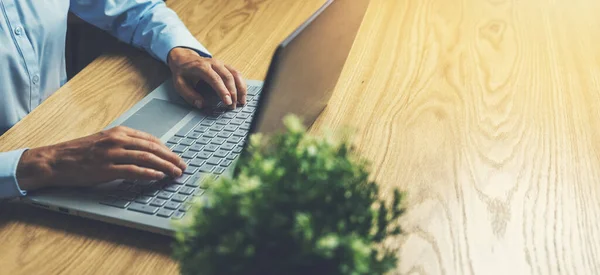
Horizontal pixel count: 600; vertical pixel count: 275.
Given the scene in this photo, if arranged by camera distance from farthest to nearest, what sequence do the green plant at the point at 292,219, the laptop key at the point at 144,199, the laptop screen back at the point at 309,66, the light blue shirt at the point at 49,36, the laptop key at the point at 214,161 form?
the light blue shirt at the point at 49,36 < the laptop key at the point at 214,161 < the laptop key at the point at 144,199 < the laptop screen back at the point at 309,66 < the green plant at the point at 292,219

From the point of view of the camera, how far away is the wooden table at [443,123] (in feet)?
2.44

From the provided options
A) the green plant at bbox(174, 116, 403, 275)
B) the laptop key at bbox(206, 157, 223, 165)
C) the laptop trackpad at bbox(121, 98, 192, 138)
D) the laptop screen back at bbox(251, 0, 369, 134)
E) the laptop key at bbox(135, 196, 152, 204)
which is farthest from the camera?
the laptop trackpad at bbox(121, 98, 192, 138)

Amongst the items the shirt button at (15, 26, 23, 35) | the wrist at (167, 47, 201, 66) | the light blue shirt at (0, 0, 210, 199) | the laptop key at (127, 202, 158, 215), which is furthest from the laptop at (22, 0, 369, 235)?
the shirt button at (15, 26, 23, 35)

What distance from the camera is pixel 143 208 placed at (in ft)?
2.55

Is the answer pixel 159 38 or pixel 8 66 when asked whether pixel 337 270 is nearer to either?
pixel 159 38

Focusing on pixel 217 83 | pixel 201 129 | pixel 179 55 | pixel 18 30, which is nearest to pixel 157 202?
pixel 201 129

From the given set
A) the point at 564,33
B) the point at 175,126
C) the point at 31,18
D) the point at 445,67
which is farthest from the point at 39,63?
the point at 564,33

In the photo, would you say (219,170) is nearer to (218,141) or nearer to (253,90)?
(218,141)

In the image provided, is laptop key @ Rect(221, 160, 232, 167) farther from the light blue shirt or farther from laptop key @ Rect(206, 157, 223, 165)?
the light blue shirt

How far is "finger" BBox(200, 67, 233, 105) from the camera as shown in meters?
1.04

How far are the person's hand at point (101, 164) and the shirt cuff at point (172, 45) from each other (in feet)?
1.27

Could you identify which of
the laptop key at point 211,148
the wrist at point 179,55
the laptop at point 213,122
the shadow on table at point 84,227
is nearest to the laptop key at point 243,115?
the laptop at point 213,122

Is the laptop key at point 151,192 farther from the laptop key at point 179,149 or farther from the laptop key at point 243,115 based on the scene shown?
the laptop key at point 243,115

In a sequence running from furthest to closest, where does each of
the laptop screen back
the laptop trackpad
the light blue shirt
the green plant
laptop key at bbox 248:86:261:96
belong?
the light blue shirt
laptop key at bbox 248:86:261:96
the laptop trackpad
the laptop screen back
the green plant
